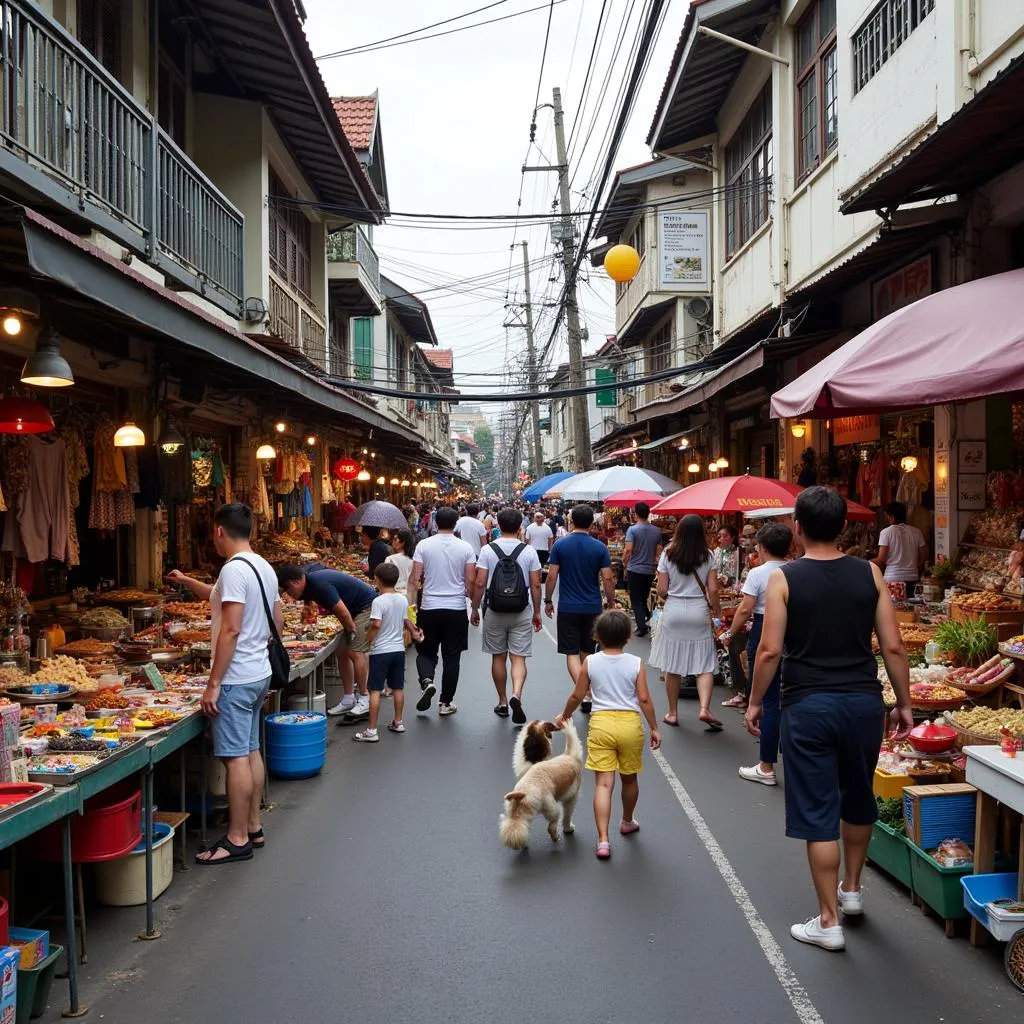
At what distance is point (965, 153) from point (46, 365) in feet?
22.8

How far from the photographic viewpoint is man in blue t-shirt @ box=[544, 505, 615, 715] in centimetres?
907

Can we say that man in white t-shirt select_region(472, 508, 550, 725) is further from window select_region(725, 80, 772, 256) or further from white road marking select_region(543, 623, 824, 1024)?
window select_region(725, 80, 772, 256)

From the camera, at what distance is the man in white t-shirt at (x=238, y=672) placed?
546cm

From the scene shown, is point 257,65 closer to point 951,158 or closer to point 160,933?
point 951,158

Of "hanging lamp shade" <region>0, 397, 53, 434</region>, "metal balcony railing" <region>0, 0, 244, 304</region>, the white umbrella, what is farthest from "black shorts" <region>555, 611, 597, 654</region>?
the white umbrella

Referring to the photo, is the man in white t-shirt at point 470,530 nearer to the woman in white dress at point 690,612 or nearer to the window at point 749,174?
the woman in white dress at point 690,612

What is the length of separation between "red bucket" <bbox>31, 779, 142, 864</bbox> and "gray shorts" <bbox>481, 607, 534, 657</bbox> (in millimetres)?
4487

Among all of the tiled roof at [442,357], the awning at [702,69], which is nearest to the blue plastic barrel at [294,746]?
the awning at [702,69]

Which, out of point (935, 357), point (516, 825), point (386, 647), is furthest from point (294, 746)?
point (935, 357)

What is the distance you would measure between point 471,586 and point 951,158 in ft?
18.9

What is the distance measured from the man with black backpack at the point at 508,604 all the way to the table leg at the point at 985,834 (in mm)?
4827

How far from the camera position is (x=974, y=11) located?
8.14m

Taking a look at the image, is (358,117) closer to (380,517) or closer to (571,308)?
(571,308)

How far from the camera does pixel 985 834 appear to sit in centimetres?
450
